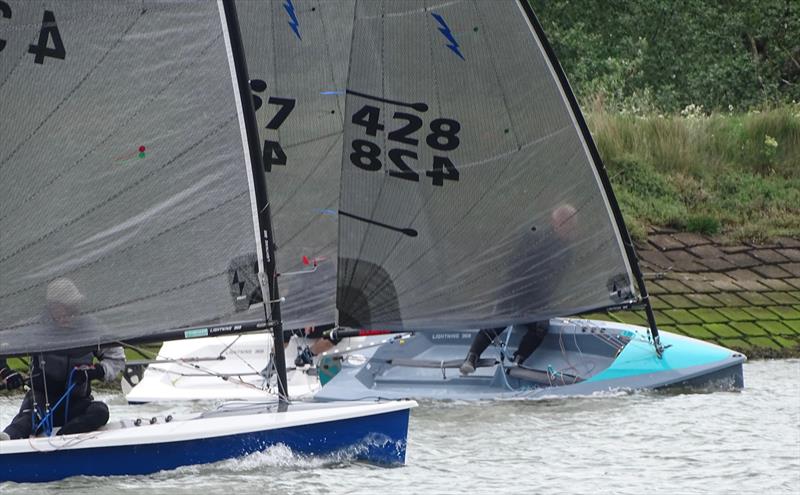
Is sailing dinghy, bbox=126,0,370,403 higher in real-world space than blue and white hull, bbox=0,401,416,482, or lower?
higher

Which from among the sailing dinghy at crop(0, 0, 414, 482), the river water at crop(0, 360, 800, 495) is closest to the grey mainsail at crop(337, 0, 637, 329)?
the river water at crop(0, 360, 800, 495)

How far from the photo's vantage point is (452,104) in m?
12.1

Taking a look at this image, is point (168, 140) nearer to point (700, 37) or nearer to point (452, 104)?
point (452, 104)

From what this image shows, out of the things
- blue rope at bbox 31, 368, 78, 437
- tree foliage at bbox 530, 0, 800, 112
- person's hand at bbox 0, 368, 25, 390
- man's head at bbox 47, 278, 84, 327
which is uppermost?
tree foliage at bbox 530, 0, 800, 112

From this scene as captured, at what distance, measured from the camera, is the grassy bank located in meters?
16.9

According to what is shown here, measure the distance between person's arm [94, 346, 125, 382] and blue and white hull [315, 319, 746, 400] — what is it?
310 cm

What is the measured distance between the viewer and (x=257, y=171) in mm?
8852

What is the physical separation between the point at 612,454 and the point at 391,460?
5.82 ft

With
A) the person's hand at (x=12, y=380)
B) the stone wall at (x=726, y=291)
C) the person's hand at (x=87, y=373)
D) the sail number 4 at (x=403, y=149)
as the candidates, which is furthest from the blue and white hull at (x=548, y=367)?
the person's hand at (x=12, y=380)

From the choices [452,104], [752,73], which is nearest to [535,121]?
[452,104]

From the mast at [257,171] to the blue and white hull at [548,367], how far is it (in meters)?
3.08

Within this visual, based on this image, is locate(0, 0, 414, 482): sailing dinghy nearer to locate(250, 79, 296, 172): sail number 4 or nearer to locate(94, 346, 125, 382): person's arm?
locate(94, 346, 125, 382): person's arm

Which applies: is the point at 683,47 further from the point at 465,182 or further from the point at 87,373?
the point at 87,373

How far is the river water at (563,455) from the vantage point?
8578 millimetres
